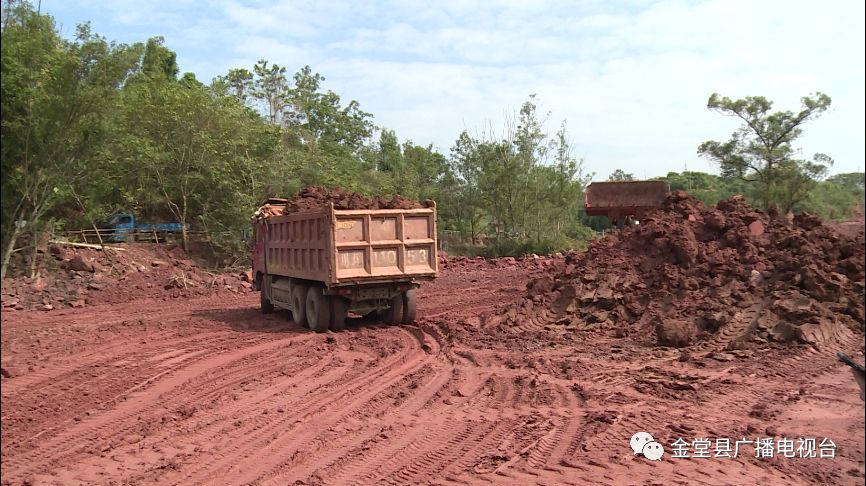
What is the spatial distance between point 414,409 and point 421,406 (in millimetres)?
118

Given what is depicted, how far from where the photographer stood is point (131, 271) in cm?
1955

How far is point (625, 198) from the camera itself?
22.5m

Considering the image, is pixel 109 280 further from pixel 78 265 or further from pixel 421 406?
pixel 421 406

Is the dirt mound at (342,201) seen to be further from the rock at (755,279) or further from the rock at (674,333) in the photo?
the rock at (755,279)

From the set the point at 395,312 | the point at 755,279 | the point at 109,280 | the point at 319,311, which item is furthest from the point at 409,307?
the point at 109,280

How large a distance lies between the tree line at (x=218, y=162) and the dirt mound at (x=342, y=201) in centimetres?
373

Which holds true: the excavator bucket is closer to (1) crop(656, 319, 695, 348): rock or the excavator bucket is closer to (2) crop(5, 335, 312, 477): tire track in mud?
(1) crop(656, 319, 695, 348): rock

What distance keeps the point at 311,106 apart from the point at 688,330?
1628 inches

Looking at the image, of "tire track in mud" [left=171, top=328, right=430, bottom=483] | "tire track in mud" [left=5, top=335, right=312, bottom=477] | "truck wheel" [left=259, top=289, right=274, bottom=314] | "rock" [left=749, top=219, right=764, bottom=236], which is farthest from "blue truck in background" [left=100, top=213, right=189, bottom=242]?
"rock" [left=749, top=219, right=764, bottom=236]

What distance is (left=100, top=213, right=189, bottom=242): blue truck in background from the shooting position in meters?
23.3

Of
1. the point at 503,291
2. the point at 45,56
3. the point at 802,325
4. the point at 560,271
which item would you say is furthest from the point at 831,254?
the point at 45,56

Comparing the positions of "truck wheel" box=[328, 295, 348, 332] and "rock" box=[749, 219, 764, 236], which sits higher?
"rock" box=[749, 219, 764, 236]

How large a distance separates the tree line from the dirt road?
114cm

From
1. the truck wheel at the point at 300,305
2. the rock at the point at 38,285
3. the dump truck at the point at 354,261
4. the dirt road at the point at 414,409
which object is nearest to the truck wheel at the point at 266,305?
the dump truck at the point at 354,261
